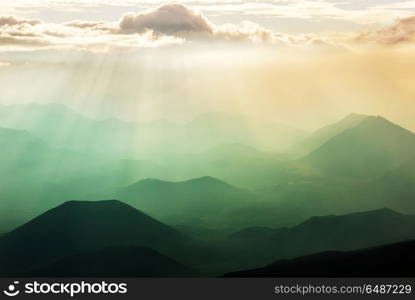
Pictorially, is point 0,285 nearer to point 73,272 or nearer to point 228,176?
point 73,272

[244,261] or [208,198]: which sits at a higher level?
[208,198]

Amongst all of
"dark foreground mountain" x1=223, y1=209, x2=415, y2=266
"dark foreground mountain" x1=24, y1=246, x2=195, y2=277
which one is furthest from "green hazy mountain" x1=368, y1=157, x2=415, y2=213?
"dark foreground mountain" x1=24, y1=246, x2=195, y2=277

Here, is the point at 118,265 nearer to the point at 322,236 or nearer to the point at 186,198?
the point at 322,236

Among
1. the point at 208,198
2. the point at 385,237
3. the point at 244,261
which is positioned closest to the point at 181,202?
the point at 208,198

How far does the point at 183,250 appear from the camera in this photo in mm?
136125

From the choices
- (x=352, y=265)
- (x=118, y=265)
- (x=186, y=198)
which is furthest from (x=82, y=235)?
(x=352, y=265)

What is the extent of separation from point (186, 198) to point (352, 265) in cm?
8974

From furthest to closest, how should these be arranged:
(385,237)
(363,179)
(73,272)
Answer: (363,179) → (385,237) → (73,272)

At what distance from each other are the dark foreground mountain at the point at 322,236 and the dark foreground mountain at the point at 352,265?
20.6m

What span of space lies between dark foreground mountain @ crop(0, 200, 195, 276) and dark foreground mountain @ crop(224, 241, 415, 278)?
35.6 meters

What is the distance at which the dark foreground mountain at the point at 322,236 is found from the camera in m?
128

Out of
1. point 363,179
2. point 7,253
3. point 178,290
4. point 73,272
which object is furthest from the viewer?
point 363,179

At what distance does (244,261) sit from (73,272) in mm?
40540

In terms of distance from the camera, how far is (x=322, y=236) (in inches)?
5389
